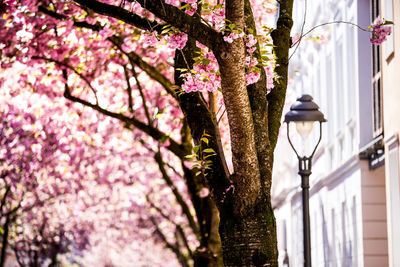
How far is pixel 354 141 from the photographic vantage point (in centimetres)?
2216

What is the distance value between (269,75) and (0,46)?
8.80 meters

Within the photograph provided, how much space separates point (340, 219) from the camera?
24.3 m

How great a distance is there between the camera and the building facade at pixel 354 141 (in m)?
17.4

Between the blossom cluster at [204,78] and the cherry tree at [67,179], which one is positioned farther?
the cherry tree at [67,179]

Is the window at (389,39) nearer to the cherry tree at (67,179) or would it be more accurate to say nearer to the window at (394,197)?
the window at (394,197)

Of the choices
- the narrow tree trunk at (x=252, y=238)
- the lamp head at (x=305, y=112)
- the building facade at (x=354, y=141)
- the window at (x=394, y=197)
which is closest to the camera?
the narrow tree trunk at (x=252, y=238)

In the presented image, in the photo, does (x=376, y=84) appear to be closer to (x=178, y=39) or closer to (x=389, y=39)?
(x=389, y=39)

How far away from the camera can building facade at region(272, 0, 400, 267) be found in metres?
17.4

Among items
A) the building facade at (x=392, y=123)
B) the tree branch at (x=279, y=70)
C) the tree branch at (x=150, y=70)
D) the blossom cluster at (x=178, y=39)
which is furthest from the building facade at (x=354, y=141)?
the blossom cluster at (x=178, y=39)

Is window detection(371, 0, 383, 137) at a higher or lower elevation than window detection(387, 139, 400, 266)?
higher

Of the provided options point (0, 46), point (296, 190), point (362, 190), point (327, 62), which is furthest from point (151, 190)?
point (0, 46)

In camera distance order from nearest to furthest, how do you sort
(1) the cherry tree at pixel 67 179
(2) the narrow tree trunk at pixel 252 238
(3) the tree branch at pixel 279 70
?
(2) the narrow tree trunk at pixel 252 238 → (3) the tree branch at pixel 279 70 → (1) the cherry tree at pixel 67 179

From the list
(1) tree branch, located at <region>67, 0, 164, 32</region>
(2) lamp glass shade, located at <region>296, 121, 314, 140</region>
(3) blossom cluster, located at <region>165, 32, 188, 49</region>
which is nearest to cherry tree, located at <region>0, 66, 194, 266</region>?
(2) lamp glass shade, located at <region>296, 121, 314, 140</region>

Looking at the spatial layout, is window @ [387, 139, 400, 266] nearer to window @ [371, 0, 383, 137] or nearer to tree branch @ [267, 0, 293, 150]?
window @ [371, 0, 383, 137]
